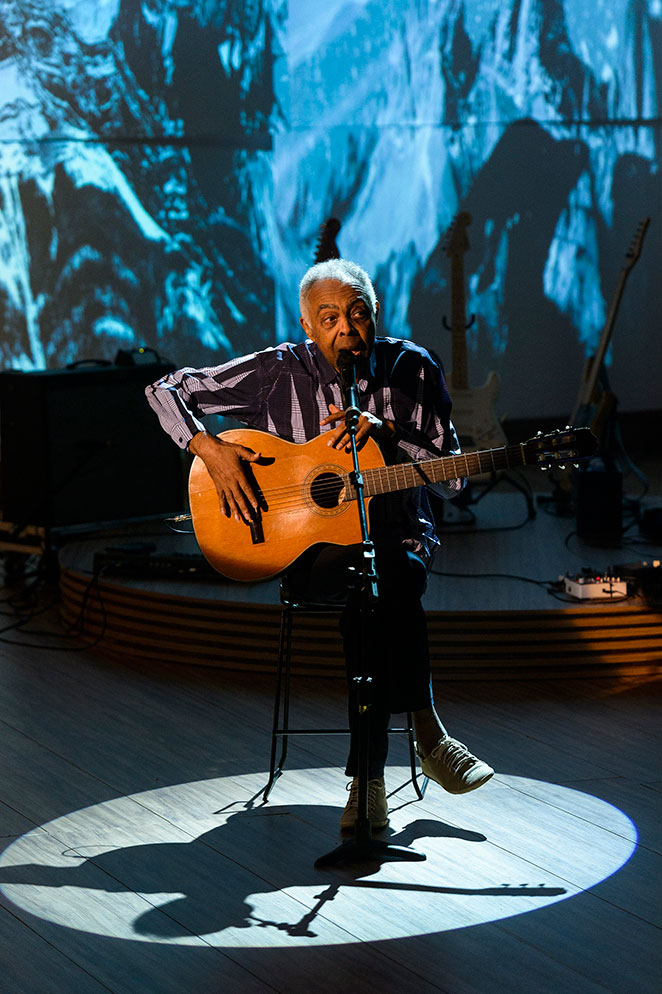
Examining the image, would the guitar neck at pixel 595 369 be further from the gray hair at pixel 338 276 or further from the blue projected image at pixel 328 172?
the gray hair at pixel 338 276

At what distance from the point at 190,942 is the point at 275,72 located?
5.81m

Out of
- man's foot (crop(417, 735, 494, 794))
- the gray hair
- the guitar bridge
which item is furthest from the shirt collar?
man's foot (crop(417, 735, 494, 794))

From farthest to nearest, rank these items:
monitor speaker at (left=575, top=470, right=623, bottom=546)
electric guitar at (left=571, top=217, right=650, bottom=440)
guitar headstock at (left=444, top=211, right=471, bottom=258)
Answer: electric guitar at (left=571, top=217, right=650, bottom=440), guitar headstock at (left=444, top=211, right=471, bottom=258), monitor speaker at (left=575, top=470, right=623, bottom=546)

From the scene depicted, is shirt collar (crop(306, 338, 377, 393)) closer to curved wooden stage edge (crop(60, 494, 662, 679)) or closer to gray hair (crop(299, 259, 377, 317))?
gray hair (crop(299, 259, 377, 317))

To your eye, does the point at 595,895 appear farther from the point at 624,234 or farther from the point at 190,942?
the point at 624,234

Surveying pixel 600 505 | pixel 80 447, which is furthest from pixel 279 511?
pixel 80 447

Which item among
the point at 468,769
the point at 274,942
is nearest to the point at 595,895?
the point at 468,769

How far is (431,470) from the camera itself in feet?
9.44

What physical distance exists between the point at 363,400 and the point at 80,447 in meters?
2.89

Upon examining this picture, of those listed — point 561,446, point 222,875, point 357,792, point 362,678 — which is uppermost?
point 561,446

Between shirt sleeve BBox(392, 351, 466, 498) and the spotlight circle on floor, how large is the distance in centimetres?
80

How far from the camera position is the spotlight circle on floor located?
2621mm

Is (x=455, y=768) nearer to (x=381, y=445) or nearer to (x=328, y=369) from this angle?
(x=381, y=445)

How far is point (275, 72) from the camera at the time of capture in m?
7.37
